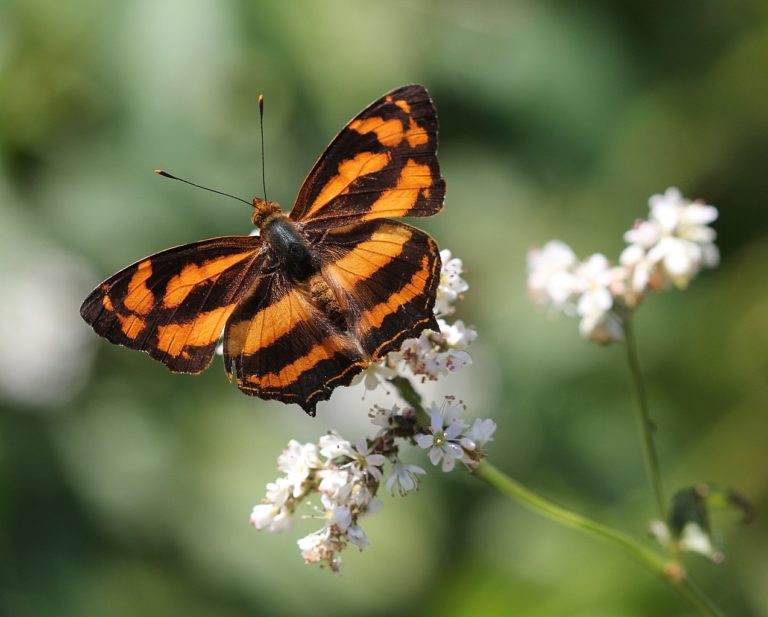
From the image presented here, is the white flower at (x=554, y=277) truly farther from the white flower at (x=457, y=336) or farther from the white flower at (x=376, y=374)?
the white flower at (x=376, y=374)

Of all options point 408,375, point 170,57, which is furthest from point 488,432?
point 170,57

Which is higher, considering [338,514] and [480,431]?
[480,431]

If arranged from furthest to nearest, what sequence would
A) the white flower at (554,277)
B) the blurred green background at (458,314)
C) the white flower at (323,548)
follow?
the blurred green background at (458,314)
the white flower at (554,277)
the white flower at (323,548)

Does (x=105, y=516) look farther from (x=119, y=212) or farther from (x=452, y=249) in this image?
(x=452, y=249)

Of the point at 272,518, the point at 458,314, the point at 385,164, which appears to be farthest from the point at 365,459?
the point at 458,314

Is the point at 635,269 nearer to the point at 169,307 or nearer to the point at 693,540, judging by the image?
the point at 693,540

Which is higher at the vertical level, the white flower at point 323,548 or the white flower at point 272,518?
the white flower at point 323,548

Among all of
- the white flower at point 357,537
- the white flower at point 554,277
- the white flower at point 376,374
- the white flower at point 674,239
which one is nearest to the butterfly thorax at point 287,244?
the white flower at point 376,374

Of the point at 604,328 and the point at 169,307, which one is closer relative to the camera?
the point at 169,307
